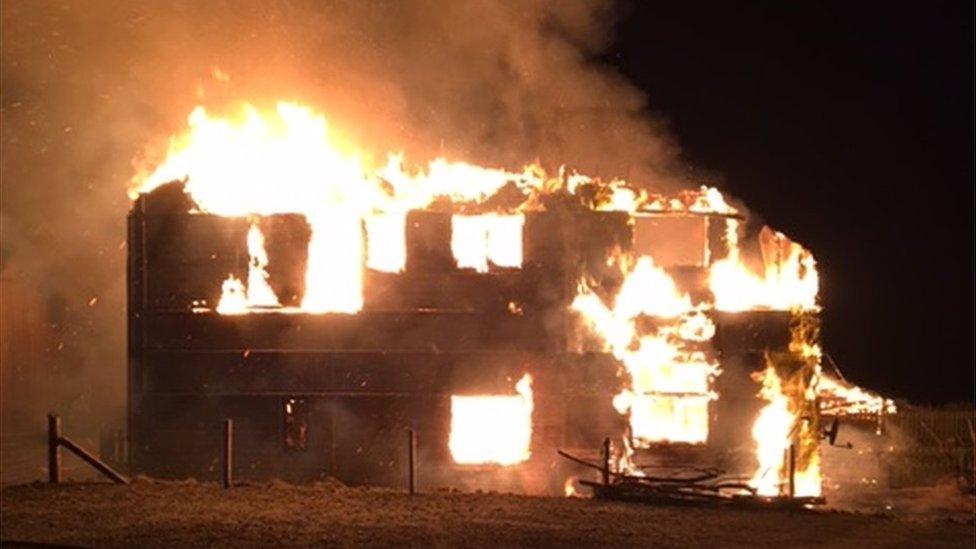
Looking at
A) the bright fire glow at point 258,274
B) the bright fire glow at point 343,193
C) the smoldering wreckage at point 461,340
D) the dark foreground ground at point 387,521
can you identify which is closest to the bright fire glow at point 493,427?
the smoldering wreckage at point 461,340

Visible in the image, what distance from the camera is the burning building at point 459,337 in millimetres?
27922

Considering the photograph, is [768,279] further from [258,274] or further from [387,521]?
[387,521]

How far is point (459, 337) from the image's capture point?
28.1 metres

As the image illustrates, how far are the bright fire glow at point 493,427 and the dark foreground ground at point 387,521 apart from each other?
11.3ft

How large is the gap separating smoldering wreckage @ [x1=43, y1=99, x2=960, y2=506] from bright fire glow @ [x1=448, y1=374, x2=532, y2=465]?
A: 0.03 metres

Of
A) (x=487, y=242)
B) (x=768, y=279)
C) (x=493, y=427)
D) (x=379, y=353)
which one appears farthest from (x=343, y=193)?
(x=768, y=279)

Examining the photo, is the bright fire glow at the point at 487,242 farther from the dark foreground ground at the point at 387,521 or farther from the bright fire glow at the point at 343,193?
the dark foreground ground at the point at 387,521

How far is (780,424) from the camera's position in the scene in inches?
1107

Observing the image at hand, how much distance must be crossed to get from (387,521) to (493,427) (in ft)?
24.4

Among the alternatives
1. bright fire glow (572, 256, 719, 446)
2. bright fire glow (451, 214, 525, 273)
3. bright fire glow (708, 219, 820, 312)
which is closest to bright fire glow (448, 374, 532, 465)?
bright fire glow (572, 256, 719, 446)

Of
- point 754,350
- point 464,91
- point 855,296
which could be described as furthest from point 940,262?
point 754,350

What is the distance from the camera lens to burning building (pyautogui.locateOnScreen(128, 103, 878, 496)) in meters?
27.9

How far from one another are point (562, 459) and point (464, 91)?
1225cm

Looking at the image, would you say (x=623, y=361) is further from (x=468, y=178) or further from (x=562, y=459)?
(x=468, y=178)
